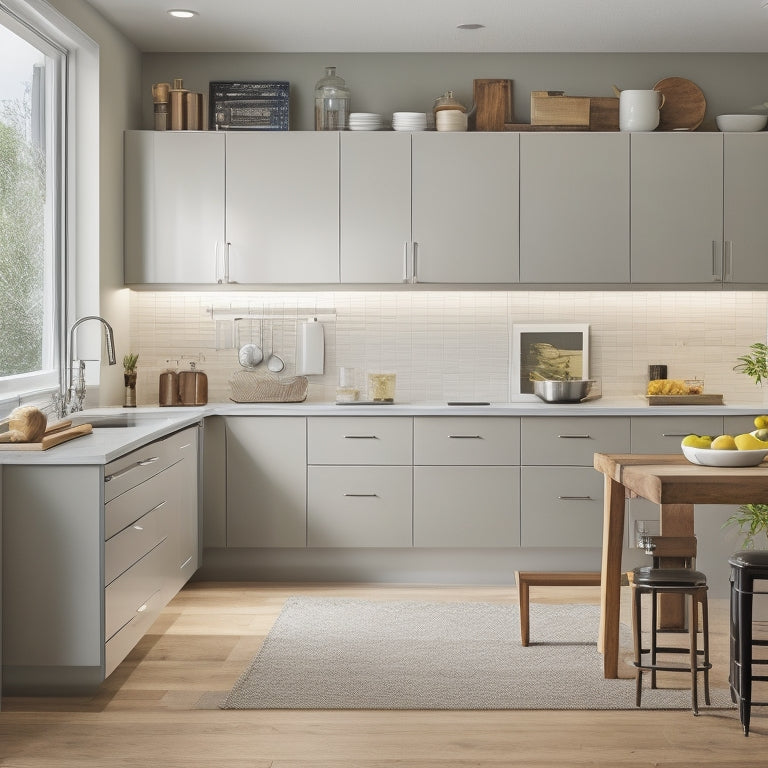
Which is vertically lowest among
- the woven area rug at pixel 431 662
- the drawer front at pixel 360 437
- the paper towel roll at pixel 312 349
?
the woven area rug at pixel 431 662

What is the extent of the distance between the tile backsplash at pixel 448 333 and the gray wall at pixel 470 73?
1005 mm

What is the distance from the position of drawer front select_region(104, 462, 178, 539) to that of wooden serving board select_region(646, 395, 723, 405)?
8.08 feet

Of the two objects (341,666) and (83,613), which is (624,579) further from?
(83,613)

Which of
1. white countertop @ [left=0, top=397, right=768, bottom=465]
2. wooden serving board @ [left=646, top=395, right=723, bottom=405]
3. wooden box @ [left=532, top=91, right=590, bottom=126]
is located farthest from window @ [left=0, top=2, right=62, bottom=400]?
wooden serving board @ [left=646, top=395, right=723, bottom=405]

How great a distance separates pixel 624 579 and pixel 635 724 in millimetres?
657

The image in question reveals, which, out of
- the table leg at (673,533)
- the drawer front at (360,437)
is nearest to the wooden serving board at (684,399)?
the table leg at (673,533)

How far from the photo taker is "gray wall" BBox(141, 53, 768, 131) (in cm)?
549

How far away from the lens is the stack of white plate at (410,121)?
525 cm

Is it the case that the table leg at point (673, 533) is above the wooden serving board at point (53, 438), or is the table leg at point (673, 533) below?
below

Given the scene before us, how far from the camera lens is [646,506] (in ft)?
16.3

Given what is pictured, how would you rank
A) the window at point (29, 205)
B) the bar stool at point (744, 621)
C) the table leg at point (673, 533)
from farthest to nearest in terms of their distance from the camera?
the window at point (29, 205) < the table leg at point (673, 533) < the bar stool at point (744, 621)

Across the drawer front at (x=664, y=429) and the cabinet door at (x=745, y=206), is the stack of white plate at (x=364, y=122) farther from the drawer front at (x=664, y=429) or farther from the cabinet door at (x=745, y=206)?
the drawer front at (x=664, y=429)

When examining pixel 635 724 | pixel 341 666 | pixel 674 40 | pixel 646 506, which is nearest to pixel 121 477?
pixel 341 666

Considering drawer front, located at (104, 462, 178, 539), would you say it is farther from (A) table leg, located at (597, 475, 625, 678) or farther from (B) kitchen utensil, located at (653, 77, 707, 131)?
(B) kitchen utensil, located at (653, 77, 707, 131)
